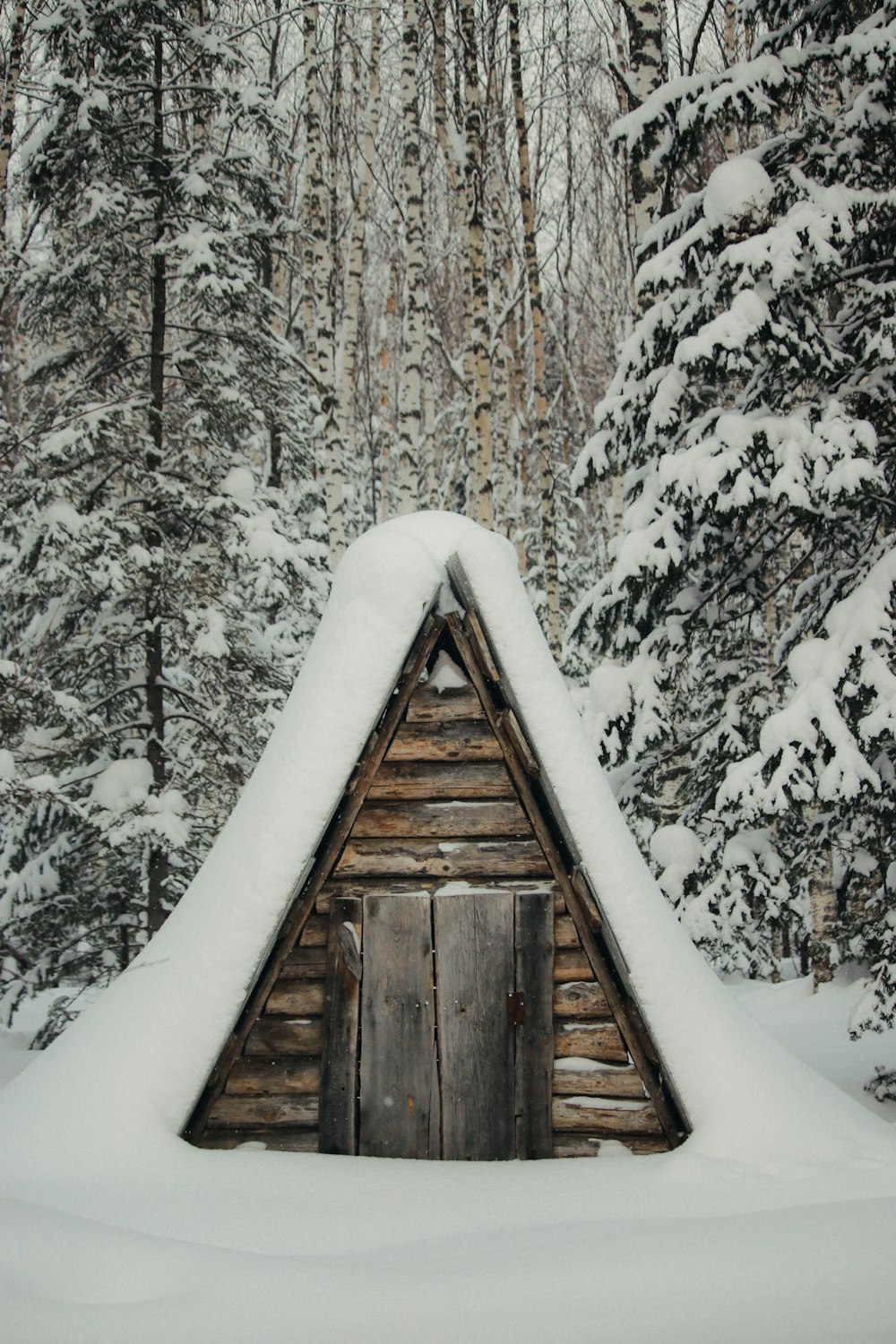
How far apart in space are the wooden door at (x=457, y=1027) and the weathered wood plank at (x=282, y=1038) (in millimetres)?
218

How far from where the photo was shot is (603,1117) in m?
3.56

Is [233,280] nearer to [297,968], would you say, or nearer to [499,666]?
[499,666]

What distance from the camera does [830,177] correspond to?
580cm

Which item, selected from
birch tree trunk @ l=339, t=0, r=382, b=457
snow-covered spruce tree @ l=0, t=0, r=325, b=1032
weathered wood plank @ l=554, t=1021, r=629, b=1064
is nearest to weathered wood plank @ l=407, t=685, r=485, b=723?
weathered wood plank @ l=554, t=1021, r=629, b=1064

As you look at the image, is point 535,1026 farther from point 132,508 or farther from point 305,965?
point 132,508

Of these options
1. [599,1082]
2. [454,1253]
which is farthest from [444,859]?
[454,1253]

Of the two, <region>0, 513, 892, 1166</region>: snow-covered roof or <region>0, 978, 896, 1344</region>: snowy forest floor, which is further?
<region>0, 513, 892, 1166</region>: snow-covered roof

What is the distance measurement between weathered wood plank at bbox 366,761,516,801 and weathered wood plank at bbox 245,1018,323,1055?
0.99m

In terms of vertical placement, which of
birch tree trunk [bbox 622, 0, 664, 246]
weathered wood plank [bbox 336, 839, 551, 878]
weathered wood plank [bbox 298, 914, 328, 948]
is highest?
birch tree trunk [bbox 622, 0, 664, 246]

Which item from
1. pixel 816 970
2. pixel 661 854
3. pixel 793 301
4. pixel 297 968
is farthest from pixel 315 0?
pixel 816 970

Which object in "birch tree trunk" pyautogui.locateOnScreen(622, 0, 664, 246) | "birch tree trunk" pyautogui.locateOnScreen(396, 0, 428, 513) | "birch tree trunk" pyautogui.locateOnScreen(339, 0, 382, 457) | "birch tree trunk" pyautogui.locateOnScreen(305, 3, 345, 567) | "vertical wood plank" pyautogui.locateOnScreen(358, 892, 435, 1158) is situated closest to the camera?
"vertical wood plank" pyautogui.locateOnScreen(358, 892, 435, 1158)

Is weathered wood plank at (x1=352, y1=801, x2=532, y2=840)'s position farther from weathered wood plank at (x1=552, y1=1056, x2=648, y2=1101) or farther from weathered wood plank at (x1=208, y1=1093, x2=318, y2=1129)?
weathered wood plank at (x1=208, y1=1093, x2=318, y2=1129)

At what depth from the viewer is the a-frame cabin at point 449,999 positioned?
11.7ft

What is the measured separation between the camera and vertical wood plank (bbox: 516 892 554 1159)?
Answer: 355 centimetres
